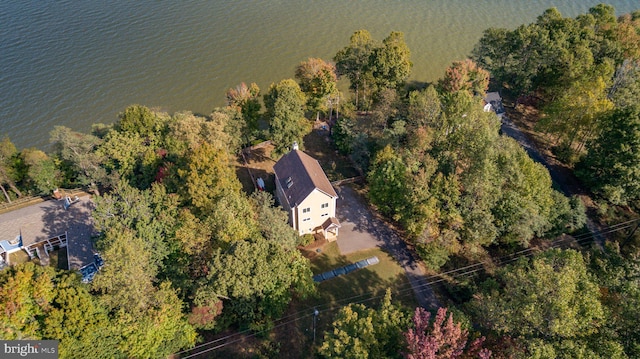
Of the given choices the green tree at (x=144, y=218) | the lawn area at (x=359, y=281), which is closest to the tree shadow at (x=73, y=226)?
the green tree at (x=144, y=218)

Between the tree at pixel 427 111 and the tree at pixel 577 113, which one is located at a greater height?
the tree at pixel 427 111

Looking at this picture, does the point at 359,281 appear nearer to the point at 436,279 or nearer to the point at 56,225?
the point at 436,279

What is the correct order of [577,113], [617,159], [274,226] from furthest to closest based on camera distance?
[577,113] < [617,159] < [274,226]

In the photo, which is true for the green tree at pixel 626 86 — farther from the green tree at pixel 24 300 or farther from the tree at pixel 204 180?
the green tree at pixel 24 300

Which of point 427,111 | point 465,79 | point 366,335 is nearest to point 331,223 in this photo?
point 366,335

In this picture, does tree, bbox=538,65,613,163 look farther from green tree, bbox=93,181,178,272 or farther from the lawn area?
green tree, bbox=93,181,178,272

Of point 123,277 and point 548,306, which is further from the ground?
point 123,277
